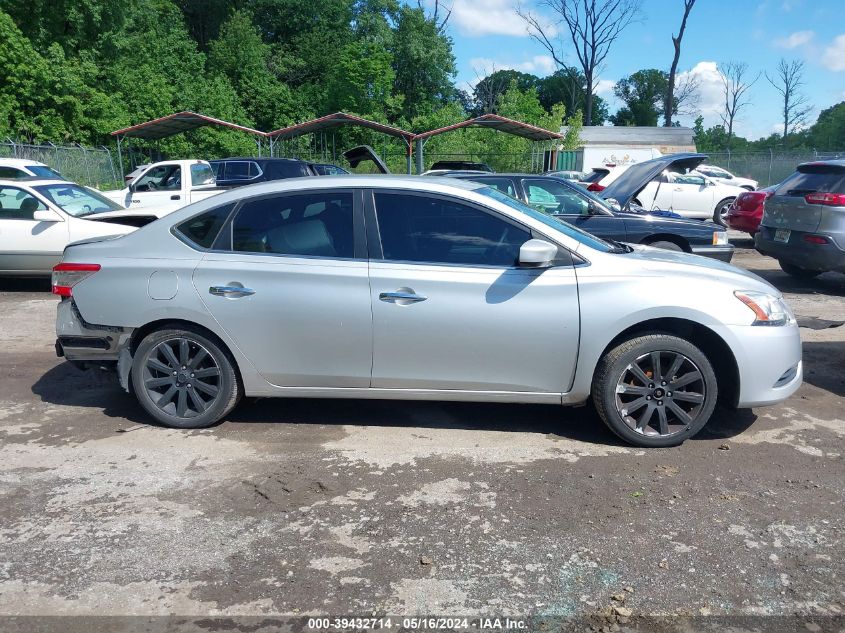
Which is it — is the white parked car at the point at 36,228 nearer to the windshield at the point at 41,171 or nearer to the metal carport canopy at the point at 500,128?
the windshield at the point at 41,171

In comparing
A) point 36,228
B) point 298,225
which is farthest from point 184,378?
point 36,228

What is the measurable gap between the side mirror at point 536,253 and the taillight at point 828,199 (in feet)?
21.7

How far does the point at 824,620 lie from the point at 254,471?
3013 mm

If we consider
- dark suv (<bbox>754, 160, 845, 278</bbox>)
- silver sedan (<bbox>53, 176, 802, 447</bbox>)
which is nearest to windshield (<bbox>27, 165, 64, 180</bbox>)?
silver sedan (<bbox>53, 176, 802, 447</bbox>)

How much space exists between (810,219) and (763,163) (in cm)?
2609

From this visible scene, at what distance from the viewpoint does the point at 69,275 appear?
17.2 feet

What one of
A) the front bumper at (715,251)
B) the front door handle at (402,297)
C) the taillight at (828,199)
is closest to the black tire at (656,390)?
the front door handle at (402,297)

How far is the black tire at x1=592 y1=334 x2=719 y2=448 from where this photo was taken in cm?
471

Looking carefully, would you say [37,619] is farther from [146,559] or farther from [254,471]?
[254,471]

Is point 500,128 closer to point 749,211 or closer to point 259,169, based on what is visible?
point 259,169

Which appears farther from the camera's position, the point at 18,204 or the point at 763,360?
the point at 18,204

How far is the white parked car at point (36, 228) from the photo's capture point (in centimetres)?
998

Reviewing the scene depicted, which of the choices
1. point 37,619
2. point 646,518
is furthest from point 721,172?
point 37,619

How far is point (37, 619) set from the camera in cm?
308
